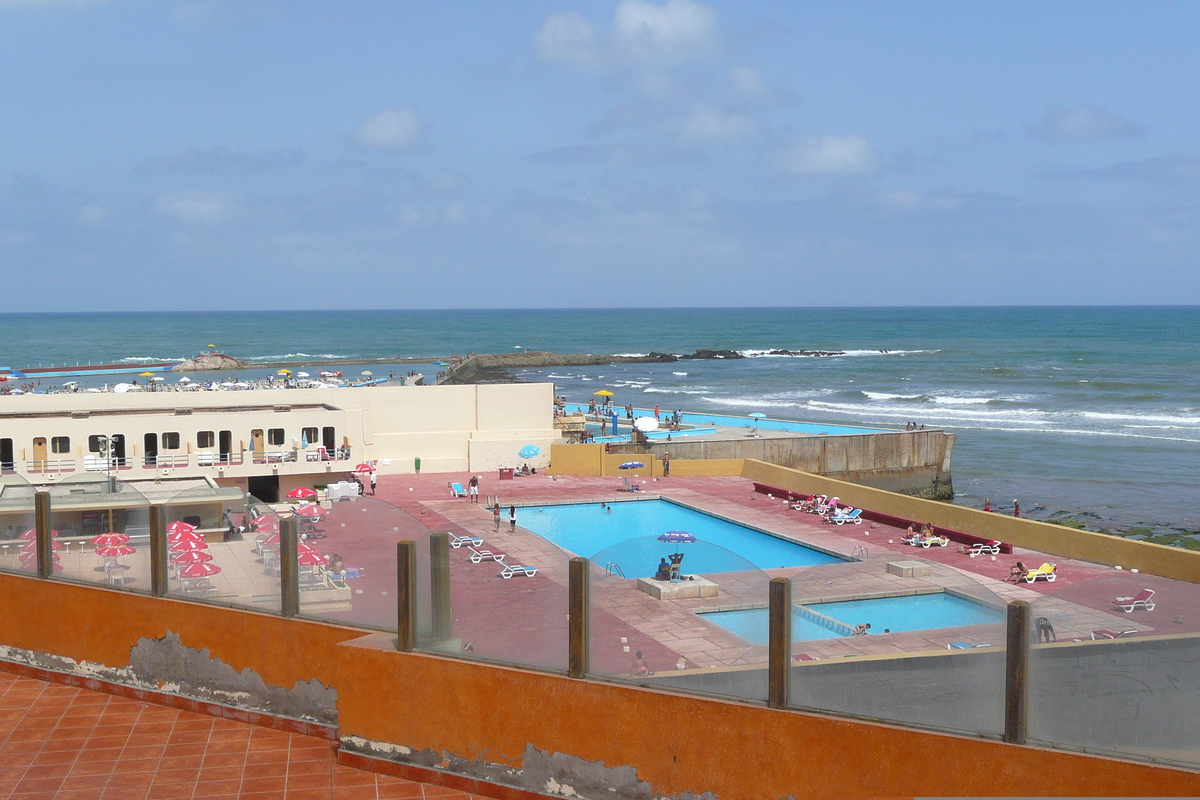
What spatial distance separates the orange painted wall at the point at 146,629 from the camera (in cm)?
624

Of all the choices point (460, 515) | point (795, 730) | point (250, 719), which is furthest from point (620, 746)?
point (460, 515)

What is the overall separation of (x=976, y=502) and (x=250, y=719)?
1183 inches

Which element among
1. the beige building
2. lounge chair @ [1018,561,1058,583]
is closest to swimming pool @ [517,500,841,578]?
lounge chair @ [1018,561,1058,583]

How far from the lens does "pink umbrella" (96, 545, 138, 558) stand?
6.84 meters

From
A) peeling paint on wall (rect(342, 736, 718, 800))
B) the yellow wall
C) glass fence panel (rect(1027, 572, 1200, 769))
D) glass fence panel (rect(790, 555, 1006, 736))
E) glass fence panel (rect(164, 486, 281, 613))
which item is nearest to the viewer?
glass fence panel (rect(1027, 572, 1200, 769))

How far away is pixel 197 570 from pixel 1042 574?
14643 mm

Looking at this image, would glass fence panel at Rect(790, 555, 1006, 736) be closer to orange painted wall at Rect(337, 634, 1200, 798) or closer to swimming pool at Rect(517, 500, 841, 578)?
orange painted wall at Rect(337, 634, 1200, 798)

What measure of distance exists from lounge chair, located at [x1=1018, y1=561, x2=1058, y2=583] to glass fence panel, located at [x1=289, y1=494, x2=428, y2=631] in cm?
1396

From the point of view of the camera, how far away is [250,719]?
6.39 meters

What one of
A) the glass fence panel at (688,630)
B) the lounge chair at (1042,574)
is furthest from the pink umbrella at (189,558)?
the lounge chair at (1042,574)

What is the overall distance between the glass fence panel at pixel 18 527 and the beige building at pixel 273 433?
16708 millimetres

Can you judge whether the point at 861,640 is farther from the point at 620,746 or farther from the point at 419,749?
the point at 419,749

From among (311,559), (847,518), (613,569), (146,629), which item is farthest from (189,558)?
(847,518)

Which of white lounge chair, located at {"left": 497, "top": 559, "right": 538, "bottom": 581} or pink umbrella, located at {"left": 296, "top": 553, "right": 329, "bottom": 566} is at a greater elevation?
white lounge chair, located at {"left": 497, "top": 559, "right": 538, "bottom": 581}
